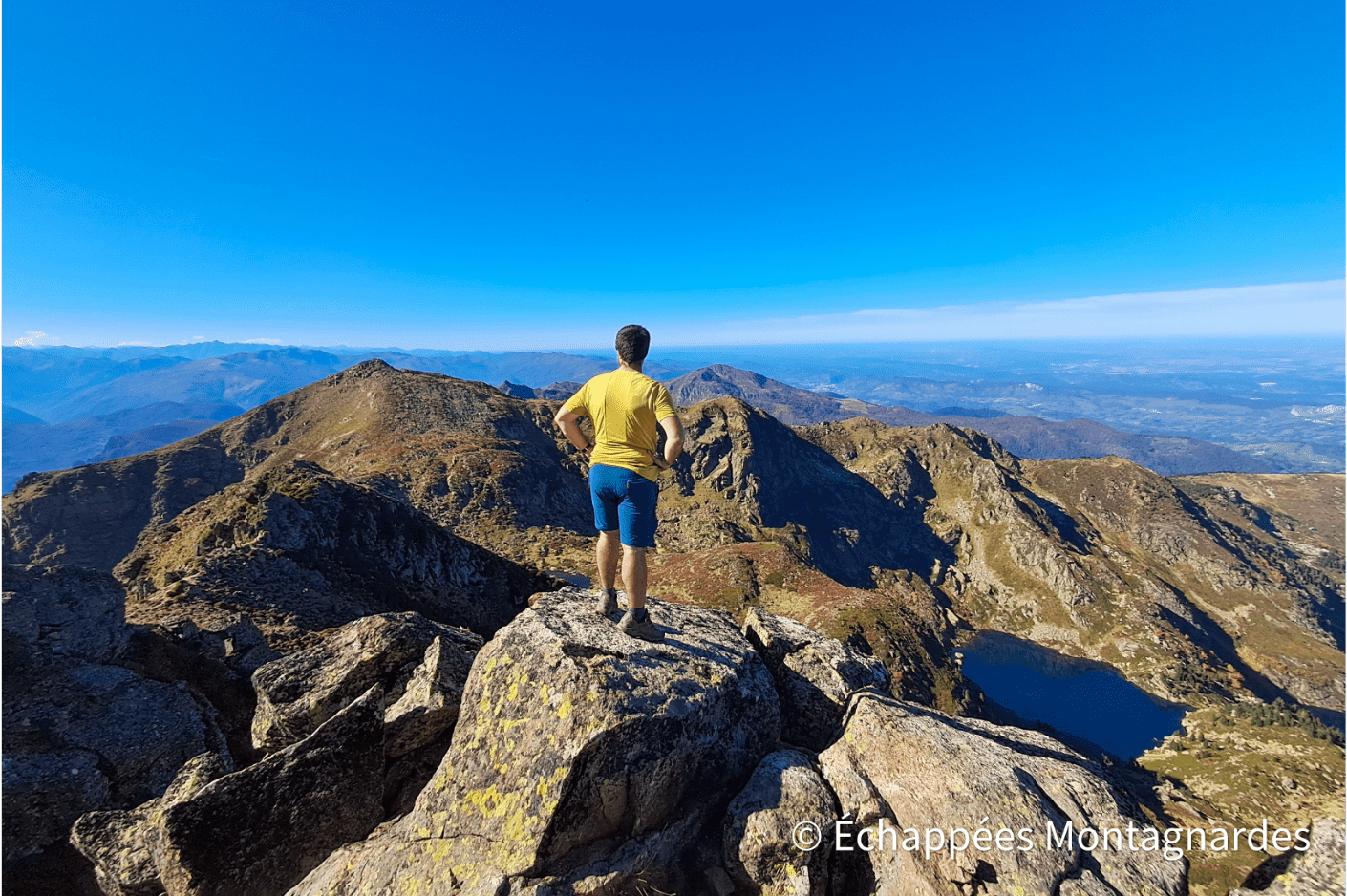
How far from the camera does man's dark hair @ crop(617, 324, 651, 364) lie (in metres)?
9.18

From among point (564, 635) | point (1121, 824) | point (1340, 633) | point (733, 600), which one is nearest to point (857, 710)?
point (1121, 824)

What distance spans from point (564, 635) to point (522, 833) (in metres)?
3.09

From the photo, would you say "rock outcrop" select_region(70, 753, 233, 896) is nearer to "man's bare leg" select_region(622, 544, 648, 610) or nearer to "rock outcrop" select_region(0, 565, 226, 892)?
"rock outcrop" select_region(0, 565, 226, 892)

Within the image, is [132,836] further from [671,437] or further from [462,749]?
[671,437]

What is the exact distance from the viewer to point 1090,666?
12431 centimetres

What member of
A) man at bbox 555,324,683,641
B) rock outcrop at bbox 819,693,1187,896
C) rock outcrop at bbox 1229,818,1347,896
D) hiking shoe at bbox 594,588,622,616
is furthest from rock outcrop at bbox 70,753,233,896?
rock outcrop at bbox 1229,818,1347,896

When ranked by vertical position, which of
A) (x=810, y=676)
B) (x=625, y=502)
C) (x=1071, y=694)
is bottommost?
(x=1071, y=694)

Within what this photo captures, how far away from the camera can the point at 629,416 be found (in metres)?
8.94

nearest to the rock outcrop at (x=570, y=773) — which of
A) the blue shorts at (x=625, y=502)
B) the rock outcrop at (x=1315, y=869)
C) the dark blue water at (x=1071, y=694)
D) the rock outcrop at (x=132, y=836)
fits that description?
the blue shorts at (x=625, y=502)

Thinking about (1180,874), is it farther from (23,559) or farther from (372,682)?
(23,559)

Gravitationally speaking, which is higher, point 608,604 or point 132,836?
point 608,604

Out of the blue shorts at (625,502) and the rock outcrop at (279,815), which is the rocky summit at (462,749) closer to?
the rock outcrop at (279,815)

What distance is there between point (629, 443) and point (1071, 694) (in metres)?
162

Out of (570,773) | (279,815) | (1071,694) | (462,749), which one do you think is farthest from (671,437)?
(1071,694)
